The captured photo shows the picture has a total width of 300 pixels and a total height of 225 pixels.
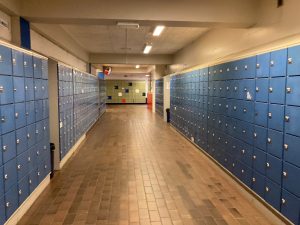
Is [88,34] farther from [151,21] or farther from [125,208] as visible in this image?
[125,208]

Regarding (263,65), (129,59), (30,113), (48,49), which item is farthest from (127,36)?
(263,65)

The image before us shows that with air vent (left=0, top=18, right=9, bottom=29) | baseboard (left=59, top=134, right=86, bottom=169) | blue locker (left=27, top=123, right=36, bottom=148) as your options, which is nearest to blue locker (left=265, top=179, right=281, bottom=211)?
blue locker (left=27, top=123, right=36, bottom=148)

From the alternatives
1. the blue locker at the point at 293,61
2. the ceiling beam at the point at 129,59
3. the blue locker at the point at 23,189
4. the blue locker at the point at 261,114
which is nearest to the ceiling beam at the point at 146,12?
the blue locker at the point at 261,114

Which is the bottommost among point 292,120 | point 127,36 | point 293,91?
point 292,120

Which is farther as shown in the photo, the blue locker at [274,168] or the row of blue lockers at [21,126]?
the blue locker at [274,168]

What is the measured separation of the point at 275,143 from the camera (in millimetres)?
3104

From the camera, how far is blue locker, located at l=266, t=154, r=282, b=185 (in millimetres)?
3018

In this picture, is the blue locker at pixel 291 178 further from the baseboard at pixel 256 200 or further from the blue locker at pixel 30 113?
the blue locker at pixel 30 113

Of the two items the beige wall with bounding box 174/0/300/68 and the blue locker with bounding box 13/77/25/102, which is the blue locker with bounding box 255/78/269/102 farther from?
the blue locker with bounding box 13/77/25/102

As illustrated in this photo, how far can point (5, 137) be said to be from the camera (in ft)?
8.86

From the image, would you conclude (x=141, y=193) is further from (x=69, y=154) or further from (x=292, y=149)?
(x=69, y=154)

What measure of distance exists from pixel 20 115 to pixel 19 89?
30 cm

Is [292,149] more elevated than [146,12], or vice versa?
[146,12]

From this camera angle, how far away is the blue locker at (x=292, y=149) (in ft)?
8.87
